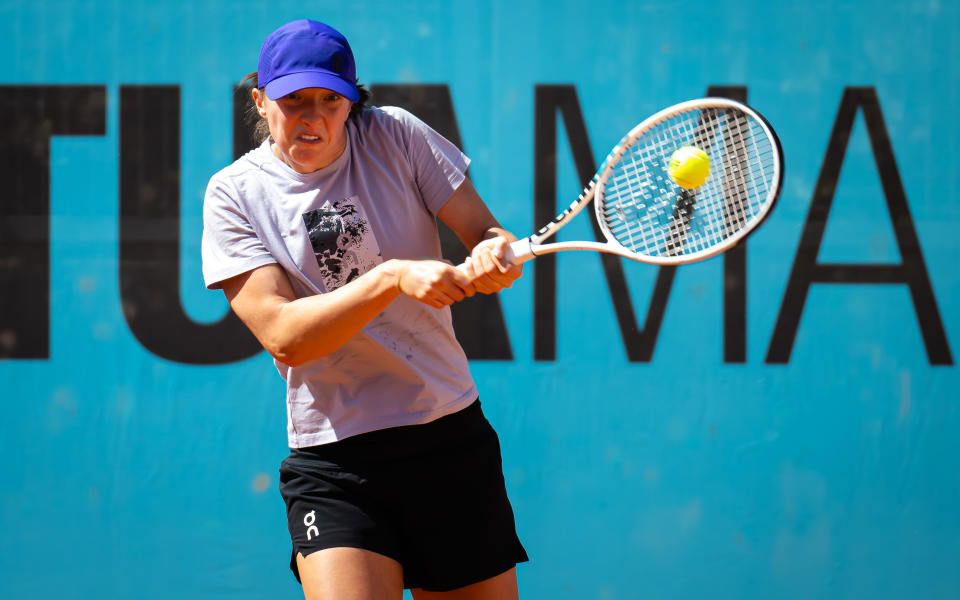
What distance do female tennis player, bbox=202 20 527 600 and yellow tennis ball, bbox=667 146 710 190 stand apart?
36cm

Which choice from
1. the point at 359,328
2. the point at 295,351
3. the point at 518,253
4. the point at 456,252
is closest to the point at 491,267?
the point at 518,253

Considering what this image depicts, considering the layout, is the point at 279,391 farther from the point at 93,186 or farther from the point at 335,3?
the point at 335,3

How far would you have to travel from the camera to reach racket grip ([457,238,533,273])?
5.19 ft

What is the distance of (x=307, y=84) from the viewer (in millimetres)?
1578

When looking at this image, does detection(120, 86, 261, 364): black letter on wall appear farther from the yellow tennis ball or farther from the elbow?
the yellow tennis ball

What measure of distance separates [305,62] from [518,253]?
52 centimetres

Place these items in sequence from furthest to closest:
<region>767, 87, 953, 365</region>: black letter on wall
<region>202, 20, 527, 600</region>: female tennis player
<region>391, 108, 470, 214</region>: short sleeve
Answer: <region>767, 87, 953, 365</region>: black letter on wall < <region>391, 108, 470, 214</region>: short sleeve < <region>202, 20, 527, 600</region>: female tennis player

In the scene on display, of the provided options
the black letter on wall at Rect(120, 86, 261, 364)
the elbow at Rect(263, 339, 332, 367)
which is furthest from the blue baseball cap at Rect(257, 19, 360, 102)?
the black letter on wall at Rect(120, 86, 261, 364)

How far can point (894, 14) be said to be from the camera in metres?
2.77

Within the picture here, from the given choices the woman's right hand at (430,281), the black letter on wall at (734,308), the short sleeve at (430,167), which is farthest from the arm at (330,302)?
the black letter on wall at (734,308)

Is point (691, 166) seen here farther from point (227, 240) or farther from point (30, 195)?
point (30, 195)

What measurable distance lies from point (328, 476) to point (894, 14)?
226cm

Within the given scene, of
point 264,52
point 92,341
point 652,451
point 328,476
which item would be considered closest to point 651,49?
point 652,451

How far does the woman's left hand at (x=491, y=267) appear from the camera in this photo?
156cm
